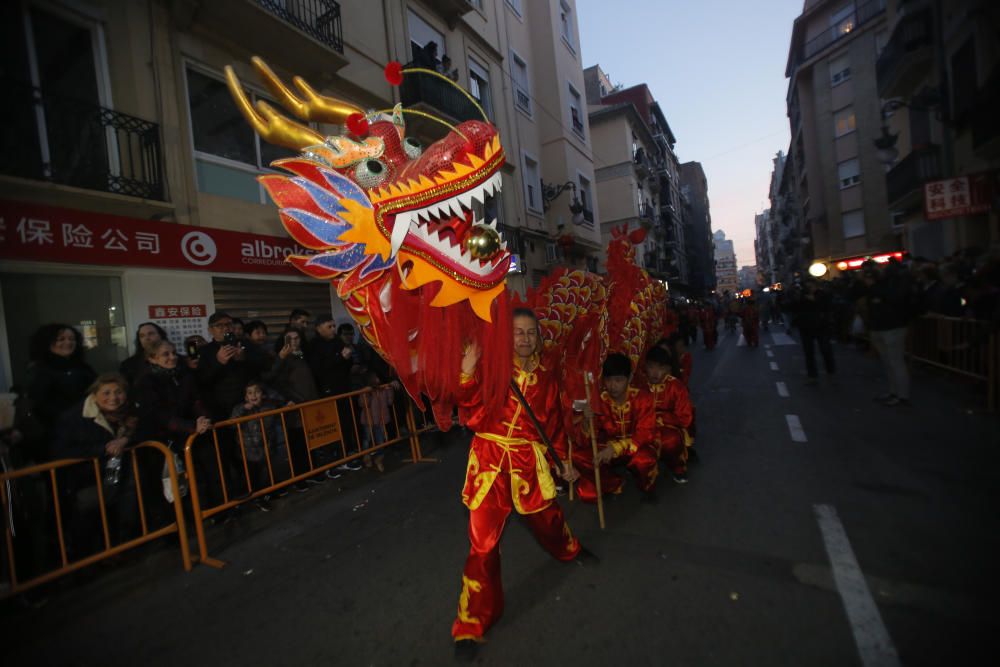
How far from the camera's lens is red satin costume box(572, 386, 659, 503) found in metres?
3.60

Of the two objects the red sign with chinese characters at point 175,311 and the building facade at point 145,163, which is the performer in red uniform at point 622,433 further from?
the red sign with chinese characters at point 175,311

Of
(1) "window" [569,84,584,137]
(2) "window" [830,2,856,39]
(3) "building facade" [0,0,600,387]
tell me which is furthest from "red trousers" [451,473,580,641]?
(2) "window" [830,2,856,39]

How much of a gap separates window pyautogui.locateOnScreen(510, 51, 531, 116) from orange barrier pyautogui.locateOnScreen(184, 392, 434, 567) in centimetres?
1312

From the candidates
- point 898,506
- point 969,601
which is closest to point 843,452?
point 898,506

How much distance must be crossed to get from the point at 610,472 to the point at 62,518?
3.96 meters

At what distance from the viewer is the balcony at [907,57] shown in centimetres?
1314

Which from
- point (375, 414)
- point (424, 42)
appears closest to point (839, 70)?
point (424, 42)

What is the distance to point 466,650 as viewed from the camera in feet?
7.00

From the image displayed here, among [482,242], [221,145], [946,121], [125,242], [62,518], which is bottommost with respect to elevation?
[62,518]

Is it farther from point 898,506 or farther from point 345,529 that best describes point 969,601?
point 345,529

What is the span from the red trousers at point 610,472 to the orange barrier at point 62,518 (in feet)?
9.55

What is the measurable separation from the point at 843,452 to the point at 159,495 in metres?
5.90

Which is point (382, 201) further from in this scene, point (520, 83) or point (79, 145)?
point (520, 83)

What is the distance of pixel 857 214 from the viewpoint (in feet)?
79.2
